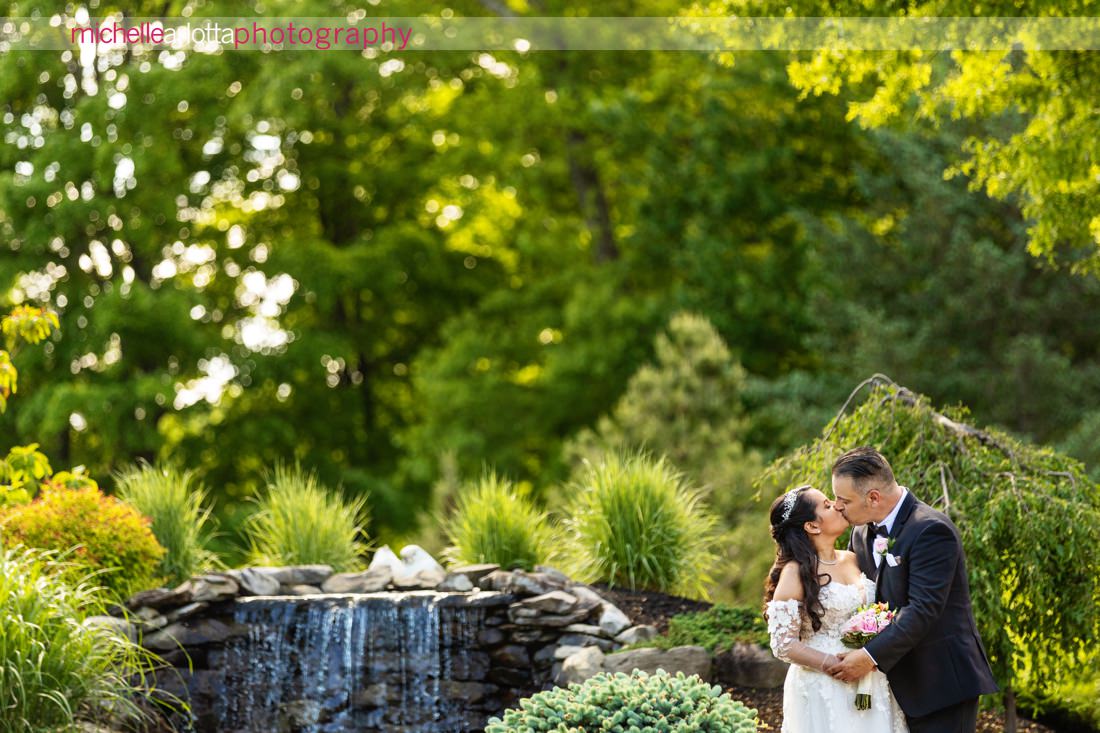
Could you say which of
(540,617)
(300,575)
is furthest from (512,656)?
(300,575)

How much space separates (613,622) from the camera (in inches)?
348

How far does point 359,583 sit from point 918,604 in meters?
5.73

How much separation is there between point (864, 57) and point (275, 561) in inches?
252

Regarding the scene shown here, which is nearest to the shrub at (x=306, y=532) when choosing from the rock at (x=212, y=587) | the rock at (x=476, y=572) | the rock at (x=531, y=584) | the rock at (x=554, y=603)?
the rock at (x=212, y=587)

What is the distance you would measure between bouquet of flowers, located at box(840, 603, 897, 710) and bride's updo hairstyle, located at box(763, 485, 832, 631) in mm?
123

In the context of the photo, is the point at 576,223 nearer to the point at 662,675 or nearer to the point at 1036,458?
the point at 1036,458

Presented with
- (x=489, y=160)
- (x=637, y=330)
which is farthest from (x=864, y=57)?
(x=489, y=160)

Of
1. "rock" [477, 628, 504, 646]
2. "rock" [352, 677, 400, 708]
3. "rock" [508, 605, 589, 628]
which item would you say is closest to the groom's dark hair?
"rock" [508, 605, 589, 628]

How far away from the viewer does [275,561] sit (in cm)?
1060

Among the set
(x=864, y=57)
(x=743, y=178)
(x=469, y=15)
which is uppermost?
(x=469, y=15)

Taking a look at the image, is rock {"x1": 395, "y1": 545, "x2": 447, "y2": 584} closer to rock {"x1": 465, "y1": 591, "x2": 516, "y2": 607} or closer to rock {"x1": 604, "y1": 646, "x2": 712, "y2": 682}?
rock {"x1": 465, "y1": 591, "x2": 516, "y2": 607}

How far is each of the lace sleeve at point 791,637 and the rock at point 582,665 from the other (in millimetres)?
3376

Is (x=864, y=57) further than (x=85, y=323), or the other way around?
(x=85, y=323)

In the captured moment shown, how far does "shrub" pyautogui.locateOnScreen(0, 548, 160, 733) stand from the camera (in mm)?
6820
